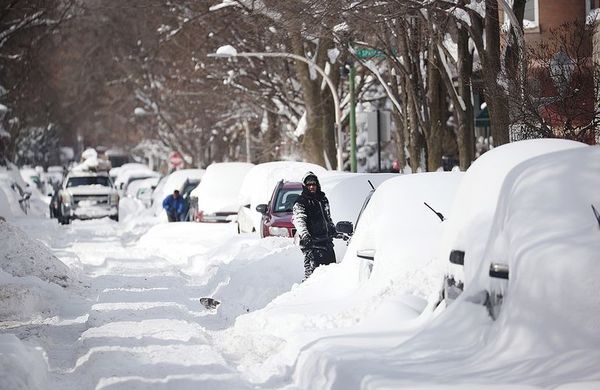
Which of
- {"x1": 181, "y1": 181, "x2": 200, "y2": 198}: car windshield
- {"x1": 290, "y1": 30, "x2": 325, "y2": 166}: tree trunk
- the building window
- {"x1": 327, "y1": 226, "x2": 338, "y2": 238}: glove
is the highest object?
the building window

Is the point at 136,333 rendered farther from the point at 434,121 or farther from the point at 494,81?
the point at 434,121

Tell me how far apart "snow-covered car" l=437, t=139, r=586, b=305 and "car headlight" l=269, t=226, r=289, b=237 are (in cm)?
1312

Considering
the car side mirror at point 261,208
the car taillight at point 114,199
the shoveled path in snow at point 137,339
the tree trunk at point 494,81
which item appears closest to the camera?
the shoveled path in snow at point 137,339

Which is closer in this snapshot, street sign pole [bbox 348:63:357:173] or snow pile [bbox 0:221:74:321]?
snow pile [bbox 0:221:74:321]

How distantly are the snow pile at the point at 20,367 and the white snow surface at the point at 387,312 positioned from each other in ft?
0.08

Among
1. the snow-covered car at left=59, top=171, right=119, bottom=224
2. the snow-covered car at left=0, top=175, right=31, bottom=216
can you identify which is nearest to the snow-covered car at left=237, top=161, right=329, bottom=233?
the snow-covered car at left=59, top=171, right=119, bottom=224

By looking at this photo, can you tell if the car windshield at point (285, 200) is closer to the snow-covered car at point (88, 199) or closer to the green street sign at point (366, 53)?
the green street sign at point (366, 53)

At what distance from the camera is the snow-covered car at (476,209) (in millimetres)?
8883

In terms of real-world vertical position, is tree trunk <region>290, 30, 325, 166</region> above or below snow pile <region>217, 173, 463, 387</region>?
above

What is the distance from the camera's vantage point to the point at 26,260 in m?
20.8

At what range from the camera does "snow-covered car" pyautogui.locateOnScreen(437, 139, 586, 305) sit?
888 centimetres

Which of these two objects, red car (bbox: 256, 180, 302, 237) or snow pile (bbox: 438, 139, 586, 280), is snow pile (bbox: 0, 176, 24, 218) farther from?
snow pile (bbox: 438, 139, 586, 280)

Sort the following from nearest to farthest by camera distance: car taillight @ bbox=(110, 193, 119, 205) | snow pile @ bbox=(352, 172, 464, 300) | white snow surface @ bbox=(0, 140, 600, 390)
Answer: white snow surface @ bbox=(0, 140, 600, 390) < snow pile @ bbox=(352, 172, 464, 300) < car taillight @ bbox=(110, 193, 119, 205)

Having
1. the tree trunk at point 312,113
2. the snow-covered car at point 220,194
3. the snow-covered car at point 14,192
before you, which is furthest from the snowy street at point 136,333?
→ the snow-covered car at point 14,192
